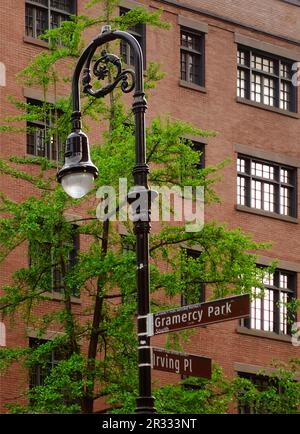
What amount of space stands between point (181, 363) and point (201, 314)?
39.1 inches

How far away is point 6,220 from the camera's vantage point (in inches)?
1355

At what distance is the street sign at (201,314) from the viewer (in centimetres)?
1973

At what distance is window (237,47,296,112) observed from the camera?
161 ft

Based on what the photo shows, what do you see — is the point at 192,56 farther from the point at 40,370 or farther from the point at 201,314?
the point at 201,314

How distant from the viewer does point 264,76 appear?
163ft

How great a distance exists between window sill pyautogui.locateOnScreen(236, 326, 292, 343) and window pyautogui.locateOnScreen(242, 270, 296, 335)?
233 mm

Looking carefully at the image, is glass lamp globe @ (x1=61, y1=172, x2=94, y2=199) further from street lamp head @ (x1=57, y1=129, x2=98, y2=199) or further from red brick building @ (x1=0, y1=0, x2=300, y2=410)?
red brick building @ (x1=0, y1=0, x2=300, y2=410)

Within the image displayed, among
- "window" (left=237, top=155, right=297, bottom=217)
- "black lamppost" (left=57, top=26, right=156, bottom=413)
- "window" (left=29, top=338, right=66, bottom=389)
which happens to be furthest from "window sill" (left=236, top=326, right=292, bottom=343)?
"black lamppost" (left=57, top=26, right=156, bottom=413)

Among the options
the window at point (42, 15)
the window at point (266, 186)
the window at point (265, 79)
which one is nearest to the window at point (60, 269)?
the window at point (42, 15)

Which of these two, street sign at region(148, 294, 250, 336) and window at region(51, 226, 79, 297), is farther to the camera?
window at region(51, 226, 79, 297)

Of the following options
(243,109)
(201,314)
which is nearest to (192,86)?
(243,109)

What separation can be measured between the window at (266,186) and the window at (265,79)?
91.5 inches
